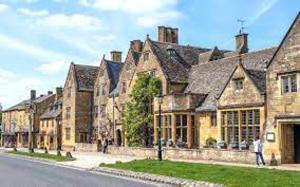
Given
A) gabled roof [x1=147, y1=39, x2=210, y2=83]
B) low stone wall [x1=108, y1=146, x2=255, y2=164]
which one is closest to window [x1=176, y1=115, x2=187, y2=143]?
low stone wall [x1=108, y1=146, x2=255, y2=164]

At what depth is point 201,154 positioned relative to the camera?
36.1 meters

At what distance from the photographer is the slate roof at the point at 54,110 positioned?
7943 centimetres

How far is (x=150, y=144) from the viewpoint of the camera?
50.4 metres

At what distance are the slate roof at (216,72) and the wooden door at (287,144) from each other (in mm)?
8820

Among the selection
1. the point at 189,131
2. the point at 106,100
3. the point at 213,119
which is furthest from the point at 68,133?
the point at 213,119

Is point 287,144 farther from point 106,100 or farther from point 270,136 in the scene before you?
point 106,100

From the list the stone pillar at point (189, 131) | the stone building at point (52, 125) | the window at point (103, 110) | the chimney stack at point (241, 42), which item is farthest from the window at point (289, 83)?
the stone building at point (52, 125)

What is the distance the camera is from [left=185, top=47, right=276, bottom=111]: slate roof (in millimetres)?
43100

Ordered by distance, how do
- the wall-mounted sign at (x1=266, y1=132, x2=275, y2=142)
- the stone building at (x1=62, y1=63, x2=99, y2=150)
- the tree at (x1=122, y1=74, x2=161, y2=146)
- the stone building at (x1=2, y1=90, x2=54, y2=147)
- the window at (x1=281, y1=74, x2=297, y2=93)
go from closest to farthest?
1. the window at (x1=281, y1=74, x2=297, y2=93)
2. the wall-mounted sign at (x1=266, y1=132, x2=275, y2=142)
3. the tree at (x1=122, y1=74, x2=161, y2=146)
4. the stone building at (x1=62, y1=63, x2=99, y2=150)
5. the stone building at (x1=2, y1=90, x2=54, y2=147)

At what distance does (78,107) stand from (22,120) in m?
28.5

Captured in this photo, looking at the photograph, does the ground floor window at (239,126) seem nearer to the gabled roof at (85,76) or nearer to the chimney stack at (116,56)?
the gabled roof at (85,76)

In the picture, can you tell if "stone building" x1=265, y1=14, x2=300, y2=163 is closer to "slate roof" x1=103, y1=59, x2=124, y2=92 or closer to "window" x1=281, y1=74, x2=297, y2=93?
"window" x1=281, y1=74, x2=297, y2=93

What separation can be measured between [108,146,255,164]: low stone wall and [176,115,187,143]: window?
11.7 ft

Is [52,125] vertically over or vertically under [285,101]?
under
